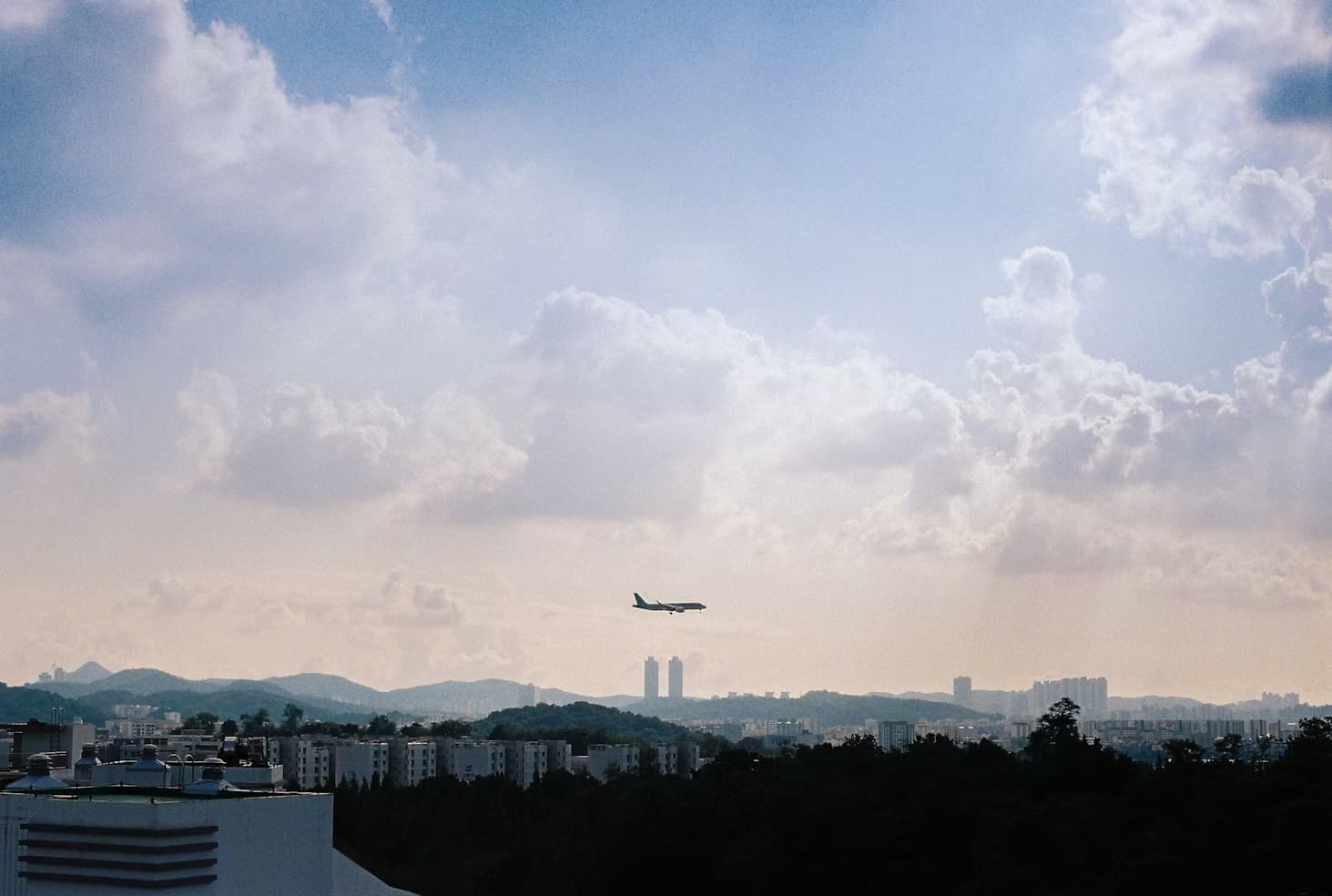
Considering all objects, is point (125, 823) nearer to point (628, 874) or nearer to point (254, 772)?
point (254, 772)

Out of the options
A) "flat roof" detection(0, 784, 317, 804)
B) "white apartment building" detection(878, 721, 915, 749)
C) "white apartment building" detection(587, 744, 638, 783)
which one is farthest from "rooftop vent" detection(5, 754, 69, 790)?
"white apartment building" detection(878, 721, 915, 749)

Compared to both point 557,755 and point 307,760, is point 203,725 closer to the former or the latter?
point 557,755

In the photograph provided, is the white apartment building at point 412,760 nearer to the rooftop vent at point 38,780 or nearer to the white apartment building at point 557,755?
the white apartment building at point 557,755

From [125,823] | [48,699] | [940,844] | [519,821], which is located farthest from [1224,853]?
[48,699]

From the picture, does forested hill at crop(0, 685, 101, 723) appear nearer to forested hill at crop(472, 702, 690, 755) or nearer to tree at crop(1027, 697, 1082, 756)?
forested hill at crop(472, 702, 690, 755)

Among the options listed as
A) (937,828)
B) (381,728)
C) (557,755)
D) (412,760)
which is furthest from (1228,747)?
(381,728)

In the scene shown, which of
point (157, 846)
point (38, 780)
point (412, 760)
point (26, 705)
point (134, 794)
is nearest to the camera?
point (157, 846)

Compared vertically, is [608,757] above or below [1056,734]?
below
